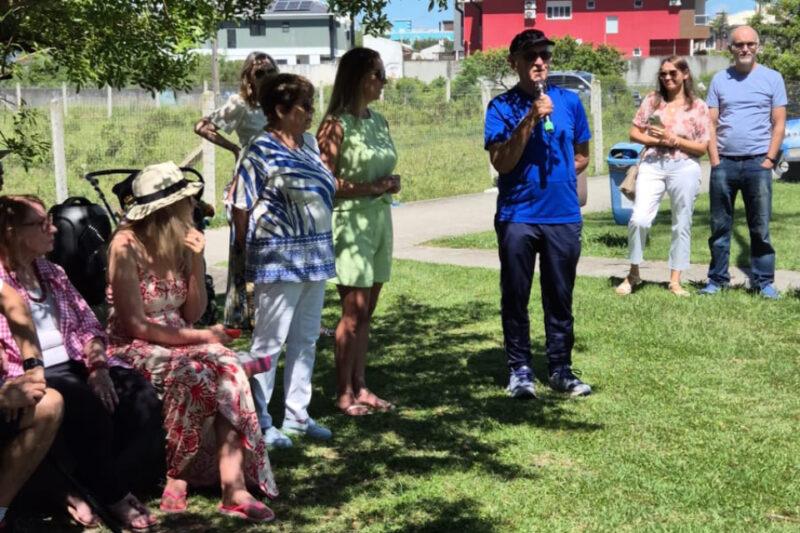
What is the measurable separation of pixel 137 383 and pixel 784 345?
4.68 m

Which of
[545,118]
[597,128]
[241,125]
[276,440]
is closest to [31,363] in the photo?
[276,440]

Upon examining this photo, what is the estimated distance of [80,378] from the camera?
15.6 ft

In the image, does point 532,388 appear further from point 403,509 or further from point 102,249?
point 102,249

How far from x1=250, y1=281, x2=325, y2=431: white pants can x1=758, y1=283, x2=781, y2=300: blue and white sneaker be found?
15.8 feet

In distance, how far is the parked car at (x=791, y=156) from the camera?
19.0 m

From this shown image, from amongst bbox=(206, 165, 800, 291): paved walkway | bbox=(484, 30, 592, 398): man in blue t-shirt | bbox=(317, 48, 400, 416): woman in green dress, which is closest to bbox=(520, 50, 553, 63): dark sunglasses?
bbox=(484, 30, 592, 398): man in blue t-shirt

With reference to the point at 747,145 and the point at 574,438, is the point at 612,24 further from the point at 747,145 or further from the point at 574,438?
the point at 574,438

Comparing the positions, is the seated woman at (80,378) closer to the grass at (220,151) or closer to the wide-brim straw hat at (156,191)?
the wide-brim straw hat at (156,191)

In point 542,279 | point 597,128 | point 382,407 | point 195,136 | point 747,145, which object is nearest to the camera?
point 382,407

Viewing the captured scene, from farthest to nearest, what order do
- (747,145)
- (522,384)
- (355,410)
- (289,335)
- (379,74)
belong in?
(747,145)
(522,384)
(355,410)
(379,74)
(289,335)

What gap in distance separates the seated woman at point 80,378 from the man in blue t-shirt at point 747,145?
582 cm

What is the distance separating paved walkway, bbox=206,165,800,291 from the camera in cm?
1041

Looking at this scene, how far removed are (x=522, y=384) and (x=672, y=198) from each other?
3.39m

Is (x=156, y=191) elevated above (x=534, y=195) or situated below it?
above
